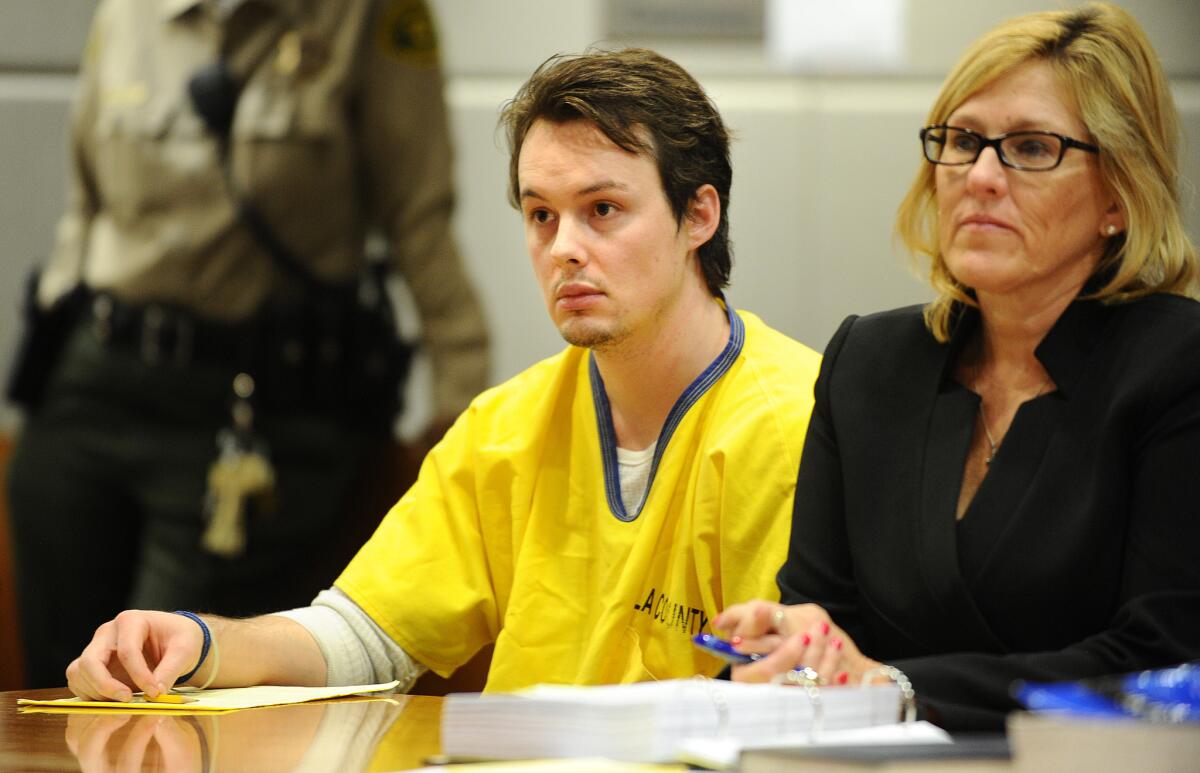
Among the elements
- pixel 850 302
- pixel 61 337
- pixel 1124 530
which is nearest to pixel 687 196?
pixel 1124 530

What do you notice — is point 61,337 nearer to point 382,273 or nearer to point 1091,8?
point 382,273

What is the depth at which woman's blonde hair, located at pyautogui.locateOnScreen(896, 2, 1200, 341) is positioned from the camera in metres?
1.59

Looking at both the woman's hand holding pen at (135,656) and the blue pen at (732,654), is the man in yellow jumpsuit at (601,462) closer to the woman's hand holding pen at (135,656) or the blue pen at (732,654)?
the woman's hand holding pen at (135,656)

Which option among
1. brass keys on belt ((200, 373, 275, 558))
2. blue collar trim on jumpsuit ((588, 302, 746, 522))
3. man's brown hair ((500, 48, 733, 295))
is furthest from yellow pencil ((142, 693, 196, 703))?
brass keys on belt ((200, 373, 275, 558))

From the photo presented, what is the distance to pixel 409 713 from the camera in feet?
4.99

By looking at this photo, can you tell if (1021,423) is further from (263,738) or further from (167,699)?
(167,699)

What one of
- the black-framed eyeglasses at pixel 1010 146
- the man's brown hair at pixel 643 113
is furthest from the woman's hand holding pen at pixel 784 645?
the man's brown hair at pixel 643 113

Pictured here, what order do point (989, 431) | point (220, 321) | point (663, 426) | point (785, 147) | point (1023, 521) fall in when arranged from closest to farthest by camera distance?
point (1023, 521) < point (989, 431) < point (663, 426) < point (220, 321) < point (785, 147)

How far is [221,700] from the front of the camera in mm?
1601

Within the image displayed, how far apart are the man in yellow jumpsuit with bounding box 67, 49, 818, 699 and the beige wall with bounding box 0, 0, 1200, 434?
1152mm

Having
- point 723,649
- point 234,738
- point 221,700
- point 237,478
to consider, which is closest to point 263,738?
point 234,738

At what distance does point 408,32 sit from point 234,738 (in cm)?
213

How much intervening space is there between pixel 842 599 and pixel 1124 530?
31 centimetres

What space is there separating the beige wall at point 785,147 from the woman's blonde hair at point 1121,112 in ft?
4.23
